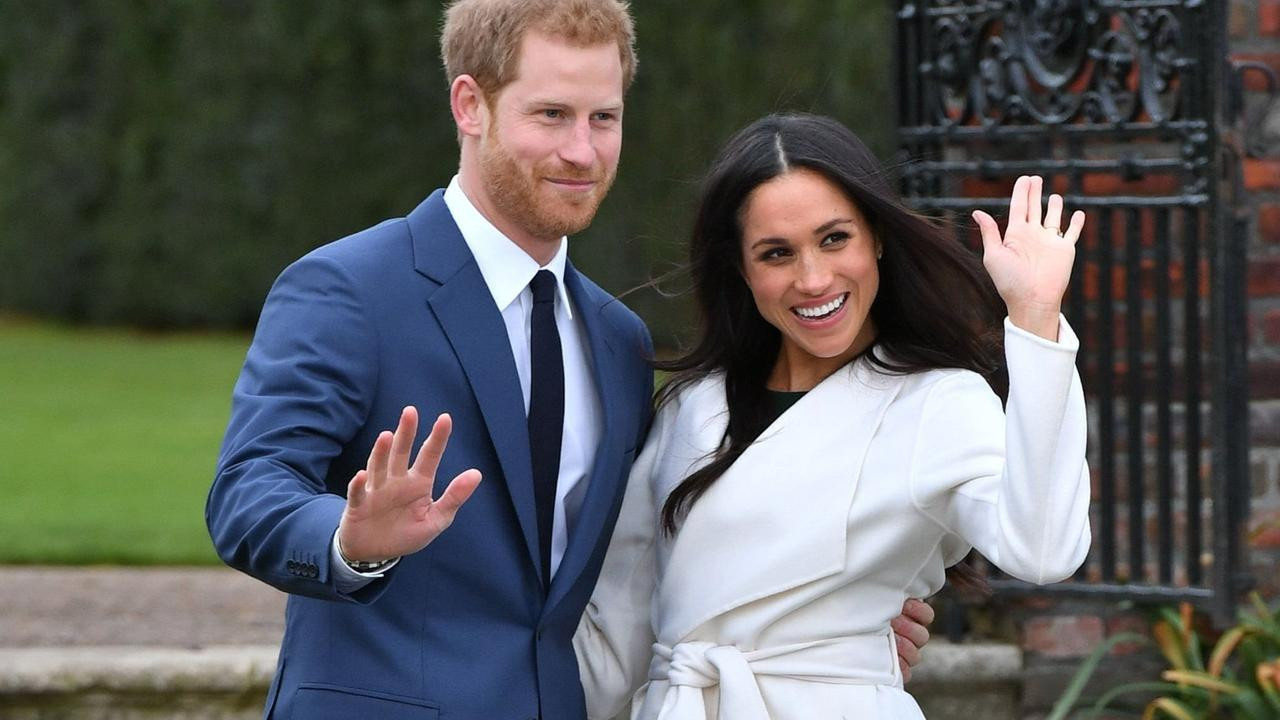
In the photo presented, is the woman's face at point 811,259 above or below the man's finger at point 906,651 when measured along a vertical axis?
above

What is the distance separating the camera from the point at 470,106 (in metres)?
2.78

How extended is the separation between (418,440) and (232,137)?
11161 millimetres

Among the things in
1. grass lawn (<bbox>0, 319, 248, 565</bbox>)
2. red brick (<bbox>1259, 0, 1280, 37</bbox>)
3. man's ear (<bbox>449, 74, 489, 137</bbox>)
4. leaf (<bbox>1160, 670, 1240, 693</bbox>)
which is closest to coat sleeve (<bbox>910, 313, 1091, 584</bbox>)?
man's ear (<bbox>449, 74, 489, 137</bbox>)

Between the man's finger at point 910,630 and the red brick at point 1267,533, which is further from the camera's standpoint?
the red brick at point 1267,533

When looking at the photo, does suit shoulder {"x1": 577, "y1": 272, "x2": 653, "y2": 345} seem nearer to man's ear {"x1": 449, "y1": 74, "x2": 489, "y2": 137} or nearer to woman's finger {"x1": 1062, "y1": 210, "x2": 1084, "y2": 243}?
man's ear {"x1": 449, "y1": 74, "x2": 489, "y2": 137}

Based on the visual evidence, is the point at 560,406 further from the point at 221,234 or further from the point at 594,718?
the point at 221,234

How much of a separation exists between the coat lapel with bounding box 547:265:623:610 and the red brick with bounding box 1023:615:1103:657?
1952mm

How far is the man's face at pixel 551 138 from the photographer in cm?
271

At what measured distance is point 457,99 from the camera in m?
2.79

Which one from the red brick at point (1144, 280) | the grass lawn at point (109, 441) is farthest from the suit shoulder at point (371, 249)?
the grass lawn at point (109, 441)

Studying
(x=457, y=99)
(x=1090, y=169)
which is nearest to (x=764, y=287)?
(x=457, y=99)

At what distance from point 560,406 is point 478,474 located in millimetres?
519

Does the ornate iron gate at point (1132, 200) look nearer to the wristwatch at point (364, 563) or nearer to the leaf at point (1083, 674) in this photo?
the leaf at point (1083, 674)

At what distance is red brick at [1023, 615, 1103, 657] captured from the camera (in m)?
4.52
